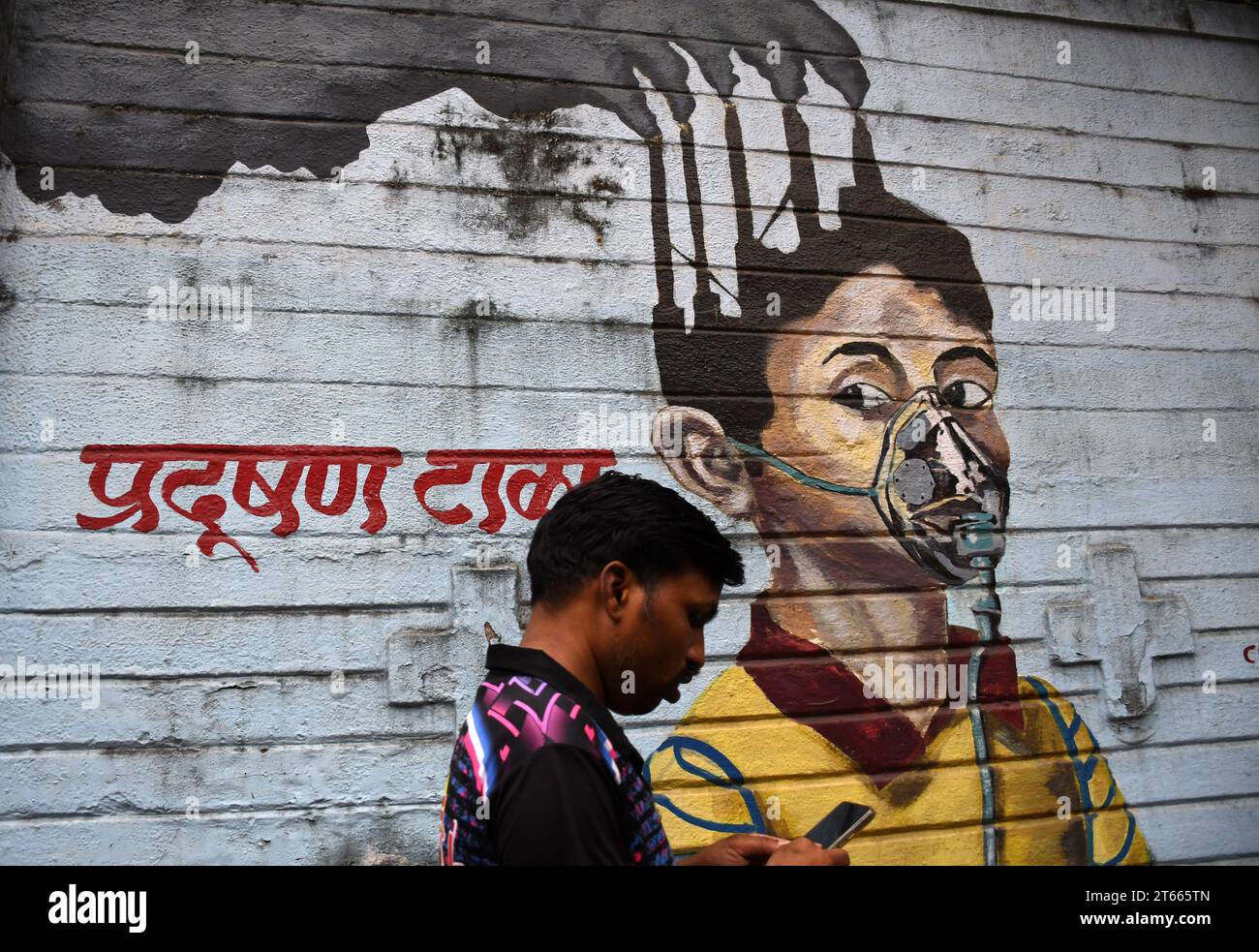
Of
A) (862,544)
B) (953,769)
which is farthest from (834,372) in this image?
(953,769)

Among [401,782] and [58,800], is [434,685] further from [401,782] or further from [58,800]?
[58,800]

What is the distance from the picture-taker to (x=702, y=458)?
3.75 meters

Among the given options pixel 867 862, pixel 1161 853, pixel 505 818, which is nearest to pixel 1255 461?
pixel 1161 853

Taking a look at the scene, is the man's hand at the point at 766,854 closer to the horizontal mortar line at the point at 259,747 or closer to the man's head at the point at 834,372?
the horizontal mortar line at the point at 259,747

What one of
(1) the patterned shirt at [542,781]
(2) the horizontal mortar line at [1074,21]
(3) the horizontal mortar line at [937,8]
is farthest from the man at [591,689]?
(2) the horizontal mortar line at [1074,21]

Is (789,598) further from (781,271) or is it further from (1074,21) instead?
(1074,21)

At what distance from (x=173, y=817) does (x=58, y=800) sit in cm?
35

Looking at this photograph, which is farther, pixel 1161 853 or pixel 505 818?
pixel 1161 853

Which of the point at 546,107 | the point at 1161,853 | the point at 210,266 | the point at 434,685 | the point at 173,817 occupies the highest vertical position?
the point at 546,107

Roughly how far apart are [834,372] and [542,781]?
9.41ft

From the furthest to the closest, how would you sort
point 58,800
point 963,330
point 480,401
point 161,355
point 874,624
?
point 963,330, point 874,624, point 480,401, point 161,355, point 58,800

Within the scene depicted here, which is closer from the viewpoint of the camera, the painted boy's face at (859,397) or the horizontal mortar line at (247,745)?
the horizontal mortar line at (247,745)

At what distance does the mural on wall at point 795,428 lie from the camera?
140 inches

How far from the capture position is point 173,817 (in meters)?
3.17
